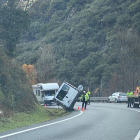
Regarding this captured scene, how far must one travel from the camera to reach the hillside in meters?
55.8

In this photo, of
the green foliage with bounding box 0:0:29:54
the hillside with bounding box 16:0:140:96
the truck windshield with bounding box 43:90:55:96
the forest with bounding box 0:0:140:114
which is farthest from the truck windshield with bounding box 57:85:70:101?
the hillside with bounding box 16:0:140:96

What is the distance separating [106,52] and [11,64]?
138 feet

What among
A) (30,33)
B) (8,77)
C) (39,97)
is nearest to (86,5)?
(30,33)

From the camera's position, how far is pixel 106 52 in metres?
65.7

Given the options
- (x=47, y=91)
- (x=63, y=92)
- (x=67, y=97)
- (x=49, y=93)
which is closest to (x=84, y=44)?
(x=49, y=93)

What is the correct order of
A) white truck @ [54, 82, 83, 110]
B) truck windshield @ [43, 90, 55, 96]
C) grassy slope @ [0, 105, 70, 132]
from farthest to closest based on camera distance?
1. truck windshield @ [43, 90, 55, 96]
2. white truck @ [54, 82, 83, 110]
3. grassy slope @ [0, 105, 70, 132]

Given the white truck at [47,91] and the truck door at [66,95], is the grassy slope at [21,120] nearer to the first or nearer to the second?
the truck door at [66,95]

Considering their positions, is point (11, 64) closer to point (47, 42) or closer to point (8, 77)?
point (8, 77)

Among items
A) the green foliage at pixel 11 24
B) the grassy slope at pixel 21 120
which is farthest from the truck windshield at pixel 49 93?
the grassy slope at pixel 21 120

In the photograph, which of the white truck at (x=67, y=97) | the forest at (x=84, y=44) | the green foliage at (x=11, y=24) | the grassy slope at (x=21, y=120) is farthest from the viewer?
the forest at (x=84, y=44)

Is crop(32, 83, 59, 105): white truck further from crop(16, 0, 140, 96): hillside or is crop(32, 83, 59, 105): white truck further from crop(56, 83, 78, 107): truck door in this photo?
crop(16, 0, 140, 96): hillside

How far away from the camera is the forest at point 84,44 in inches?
2184

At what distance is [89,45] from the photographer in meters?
69.9

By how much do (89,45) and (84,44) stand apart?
1265 millimetres
